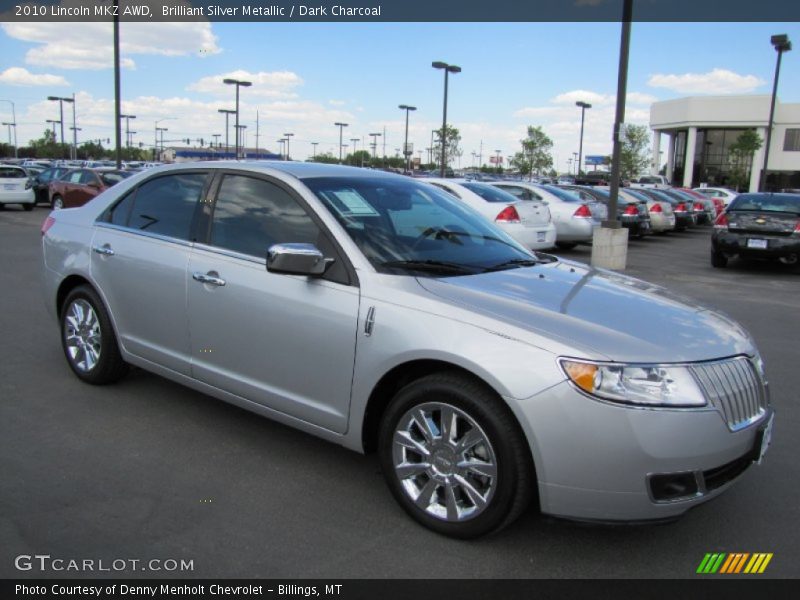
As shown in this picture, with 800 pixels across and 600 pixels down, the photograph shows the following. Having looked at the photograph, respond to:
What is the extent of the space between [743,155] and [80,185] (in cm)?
5105

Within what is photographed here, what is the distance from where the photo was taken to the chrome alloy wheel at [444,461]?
298 centimetres

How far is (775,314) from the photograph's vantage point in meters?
8.83

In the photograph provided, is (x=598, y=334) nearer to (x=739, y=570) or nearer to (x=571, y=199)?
(x=739, y=570)

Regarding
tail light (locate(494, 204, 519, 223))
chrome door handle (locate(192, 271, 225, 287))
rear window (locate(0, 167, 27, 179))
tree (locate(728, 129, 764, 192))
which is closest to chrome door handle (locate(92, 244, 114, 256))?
chrome door handle (locate(192, 271, 225, 287))

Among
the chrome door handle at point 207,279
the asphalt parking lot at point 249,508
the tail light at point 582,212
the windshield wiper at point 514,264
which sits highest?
the tail light at point 582,212

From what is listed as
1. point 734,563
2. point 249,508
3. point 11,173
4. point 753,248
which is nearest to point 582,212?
point 753,248

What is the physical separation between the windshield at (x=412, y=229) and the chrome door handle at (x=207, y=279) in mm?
731

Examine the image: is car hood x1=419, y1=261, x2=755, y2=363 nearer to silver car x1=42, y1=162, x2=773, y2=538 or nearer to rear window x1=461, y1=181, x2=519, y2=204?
silver car x1=42, y1=162, x2=773, y2=538

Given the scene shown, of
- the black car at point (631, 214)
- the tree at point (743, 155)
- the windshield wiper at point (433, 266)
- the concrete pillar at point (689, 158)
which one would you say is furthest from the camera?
the concrete pillar at point (689, 158)

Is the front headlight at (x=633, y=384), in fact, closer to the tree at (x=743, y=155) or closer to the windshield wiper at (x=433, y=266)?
the windshield wiper at (x=433, y=266)

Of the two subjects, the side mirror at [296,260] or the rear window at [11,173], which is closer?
the side mirror at [296,260]

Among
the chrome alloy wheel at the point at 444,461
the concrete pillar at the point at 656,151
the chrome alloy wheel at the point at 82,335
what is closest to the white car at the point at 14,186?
the chrome alloy wheel at the point at 82,335

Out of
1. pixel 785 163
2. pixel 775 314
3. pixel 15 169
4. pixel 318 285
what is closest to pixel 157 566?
pixel 318 285

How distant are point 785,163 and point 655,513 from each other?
6917 cm
